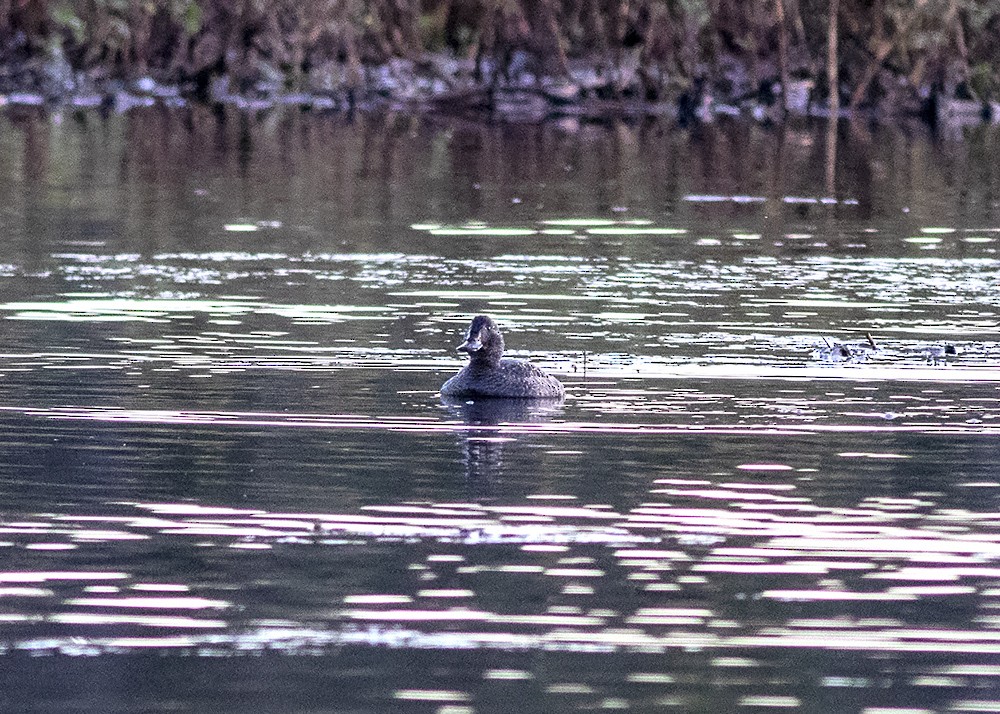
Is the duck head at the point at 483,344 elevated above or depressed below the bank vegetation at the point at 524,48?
below

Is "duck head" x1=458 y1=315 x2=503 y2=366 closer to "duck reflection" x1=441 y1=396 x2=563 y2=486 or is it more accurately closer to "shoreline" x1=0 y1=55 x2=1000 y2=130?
"duck reflection" x1=441 y1=396 x2=563 y2=486

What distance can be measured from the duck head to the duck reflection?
24 centimetres

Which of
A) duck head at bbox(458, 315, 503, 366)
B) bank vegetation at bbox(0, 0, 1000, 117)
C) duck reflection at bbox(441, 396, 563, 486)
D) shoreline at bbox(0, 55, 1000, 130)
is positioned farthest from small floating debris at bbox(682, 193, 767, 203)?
shoreline at bbox(0, 55, 1000, 130)

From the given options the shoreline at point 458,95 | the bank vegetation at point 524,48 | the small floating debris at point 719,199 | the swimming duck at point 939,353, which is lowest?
the swimming duck at point 939,353

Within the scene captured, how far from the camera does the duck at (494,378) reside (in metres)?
13.9

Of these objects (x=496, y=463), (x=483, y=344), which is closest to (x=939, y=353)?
(x=483, y=344)

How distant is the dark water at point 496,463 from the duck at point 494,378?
4.9 inches

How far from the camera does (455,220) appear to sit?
23875 millimetres

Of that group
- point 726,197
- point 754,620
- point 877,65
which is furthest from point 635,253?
point 877,65

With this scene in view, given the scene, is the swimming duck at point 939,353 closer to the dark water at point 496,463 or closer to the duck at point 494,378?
the dark water at point 496,463

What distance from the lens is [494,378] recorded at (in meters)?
14.0

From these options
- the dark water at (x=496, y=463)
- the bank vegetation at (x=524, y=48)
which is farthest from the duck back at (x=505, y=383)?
the bank vegetation at (x=524, y=48)

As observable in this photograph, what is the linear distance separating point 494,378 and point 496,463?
1.95 m

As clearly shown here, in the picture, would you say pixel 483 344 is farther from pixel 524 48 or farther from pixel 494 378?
pixel 524 48
